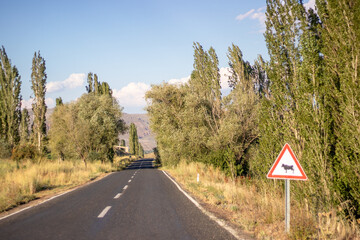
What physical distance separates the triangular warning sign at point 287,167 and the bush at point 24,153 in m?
23.9

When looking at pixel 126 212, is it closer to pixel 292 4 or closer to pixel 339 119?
pixel 339 119

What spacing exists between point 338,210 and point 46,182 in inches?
657

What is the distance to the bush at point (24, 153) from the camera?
916 inches

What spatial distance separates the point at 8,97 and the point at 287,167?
38.6 meters

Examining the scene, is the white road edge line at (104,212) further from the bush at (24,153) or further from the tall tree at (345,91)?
the bush at (24,153)

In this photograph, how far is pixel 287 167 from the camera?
5.42 meters

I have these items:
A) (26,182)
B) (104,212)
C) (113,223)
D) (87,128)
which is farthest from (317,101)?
(87,128)

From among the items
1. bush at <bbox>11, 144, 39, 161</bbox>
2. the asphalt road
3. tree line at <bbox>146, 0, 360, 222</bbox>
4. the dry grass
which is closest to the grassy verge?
tree line at <bbox>146, 0, 360, 222</bbox>

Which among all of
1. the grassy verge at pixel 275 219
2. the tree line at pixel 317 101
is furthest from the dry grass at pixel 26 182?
the tree line at pixel 317 101

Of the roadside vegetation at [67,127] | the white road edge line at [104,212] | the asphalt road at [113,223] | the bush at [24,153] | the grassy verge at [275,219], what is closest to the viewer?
the grassy verge at [275,219]

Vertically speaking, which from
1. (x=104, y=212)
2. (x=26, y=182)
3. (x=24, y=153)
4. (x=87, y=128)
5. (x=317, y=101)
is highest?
(x=87, y=128)

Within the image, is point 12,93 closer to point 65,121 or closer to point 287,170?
point 65,121

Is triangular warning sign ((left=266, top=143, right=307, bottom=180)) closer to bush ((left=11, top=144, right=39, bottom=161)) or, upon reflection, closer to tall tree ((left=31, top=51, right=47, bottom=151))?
bush ((left=11, top=144, right=39, bottom=161))

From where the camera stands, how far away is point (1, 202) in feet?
32.4
